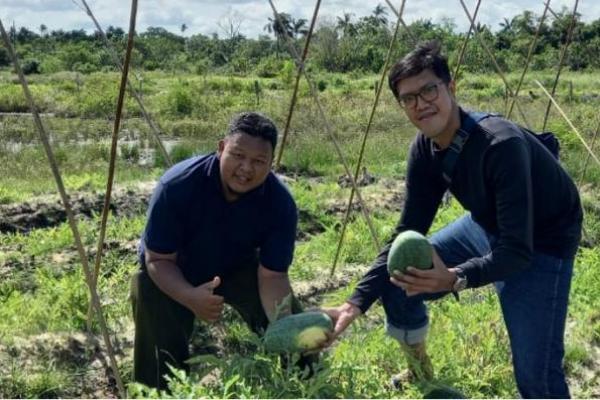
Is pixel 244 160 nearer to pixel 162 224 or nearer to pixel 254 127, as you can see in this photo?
pixel 254 127

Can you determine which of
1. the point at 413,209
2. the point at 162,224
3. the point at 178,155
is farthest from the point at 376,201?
the point at 162,224

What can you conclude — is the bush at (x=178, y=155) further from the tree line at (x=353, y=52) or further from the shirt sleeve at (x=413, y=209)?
the tree line at (x=353, y=52)

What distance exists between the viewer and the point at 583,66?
33.7 metres

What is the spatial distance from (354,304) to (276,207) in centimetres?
51

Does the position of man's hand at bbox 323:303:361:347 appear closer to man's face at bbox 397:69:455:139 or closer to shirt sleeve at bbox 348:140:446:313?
A: shirt sleeve at bbox 348:140:446:313

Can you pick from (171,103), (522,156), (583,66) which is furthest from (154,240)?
(583,66)

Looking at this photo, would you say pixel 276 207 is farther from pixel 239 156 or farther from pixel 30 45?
pixel 30 45

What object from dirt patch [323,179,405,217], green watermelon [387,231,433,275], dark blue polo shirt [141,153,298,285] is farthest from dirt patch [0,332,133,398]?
dirt patch [323,179,405,217]

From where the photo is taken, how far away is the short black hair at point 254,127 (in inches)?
110

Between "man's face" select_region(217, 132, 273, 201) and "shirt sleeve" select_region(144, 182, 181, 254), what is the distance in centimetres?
25

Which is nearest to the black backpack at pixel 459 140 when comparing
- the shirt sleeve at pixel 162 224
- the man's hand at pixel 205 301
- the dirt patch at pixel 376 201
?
the man's hand at pixel 205 301

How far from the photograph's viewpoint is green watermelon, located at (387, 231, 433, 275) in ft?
8.25

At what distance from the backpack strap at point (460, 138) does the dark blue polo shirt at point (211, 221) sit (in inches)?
27.7

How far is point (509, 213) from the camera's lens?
96.1 inches
